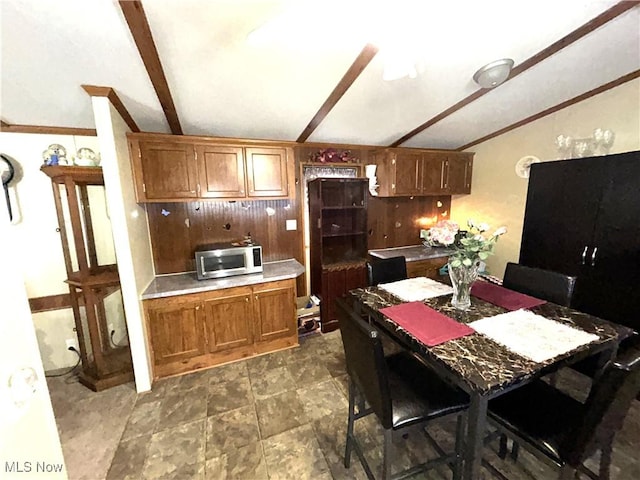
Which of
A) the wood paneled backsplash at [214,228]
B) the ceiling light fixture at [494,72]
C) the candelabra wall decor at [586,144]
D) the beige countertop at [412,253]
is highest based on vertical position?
the ceiling light fixture at [494,72]

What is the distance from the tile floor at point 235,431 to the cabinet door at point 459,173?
2.41 m

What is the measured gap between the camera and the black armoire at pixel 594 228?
212 centimetres

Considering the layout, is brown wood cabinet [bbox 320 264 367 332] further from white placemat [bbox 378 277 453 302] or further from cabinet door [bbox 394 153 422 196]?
cabinet door [bbox 394 153 422 196]

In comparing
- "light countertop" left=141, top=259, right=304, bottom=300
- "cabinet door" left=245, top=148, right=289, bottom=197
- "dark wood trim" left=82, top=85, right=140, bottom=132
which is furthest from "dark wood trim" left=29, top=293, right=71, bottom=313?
"cabinet door" left=245, top=148, right=289, bottom=197

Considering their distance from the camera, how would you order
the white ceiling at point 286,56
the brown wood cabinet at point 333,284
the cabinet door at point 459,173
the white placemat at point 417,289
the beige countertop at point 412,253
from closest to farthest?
the white ceiling at point 286,56 < the white placemat at point 417,289 < the brown wood cabinet at point 333,284 < the beige countertop at point 412,253 < the cabinet door at point 459,173

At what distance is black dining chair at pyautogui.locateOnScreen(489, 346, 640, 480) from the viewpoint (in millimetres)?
1014

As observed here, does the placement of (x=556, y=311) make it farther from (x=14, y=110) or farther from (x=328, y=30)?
(x=14, y=110)

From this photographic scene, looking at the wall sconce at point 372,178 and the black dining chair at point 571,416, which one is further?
the wall sconce at point 372,178

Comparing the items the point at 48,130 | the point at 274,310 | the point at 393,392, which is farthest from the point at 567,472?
the point at 48,130

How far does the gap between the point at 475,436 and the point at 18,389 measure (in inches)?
63.4

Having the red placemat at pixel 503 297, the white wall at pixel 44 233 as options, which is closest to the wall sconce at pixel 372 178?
the red placemat at pixel 503 297

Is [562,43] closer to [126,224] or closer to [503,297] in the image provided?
[503,297]

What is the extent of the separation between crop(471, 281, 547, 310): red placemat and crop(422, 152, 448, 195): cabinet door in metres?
1.79

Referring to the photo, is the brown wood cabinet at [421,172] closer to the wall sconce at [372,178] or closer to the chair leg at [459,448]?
the wall sconce at [372,178]
